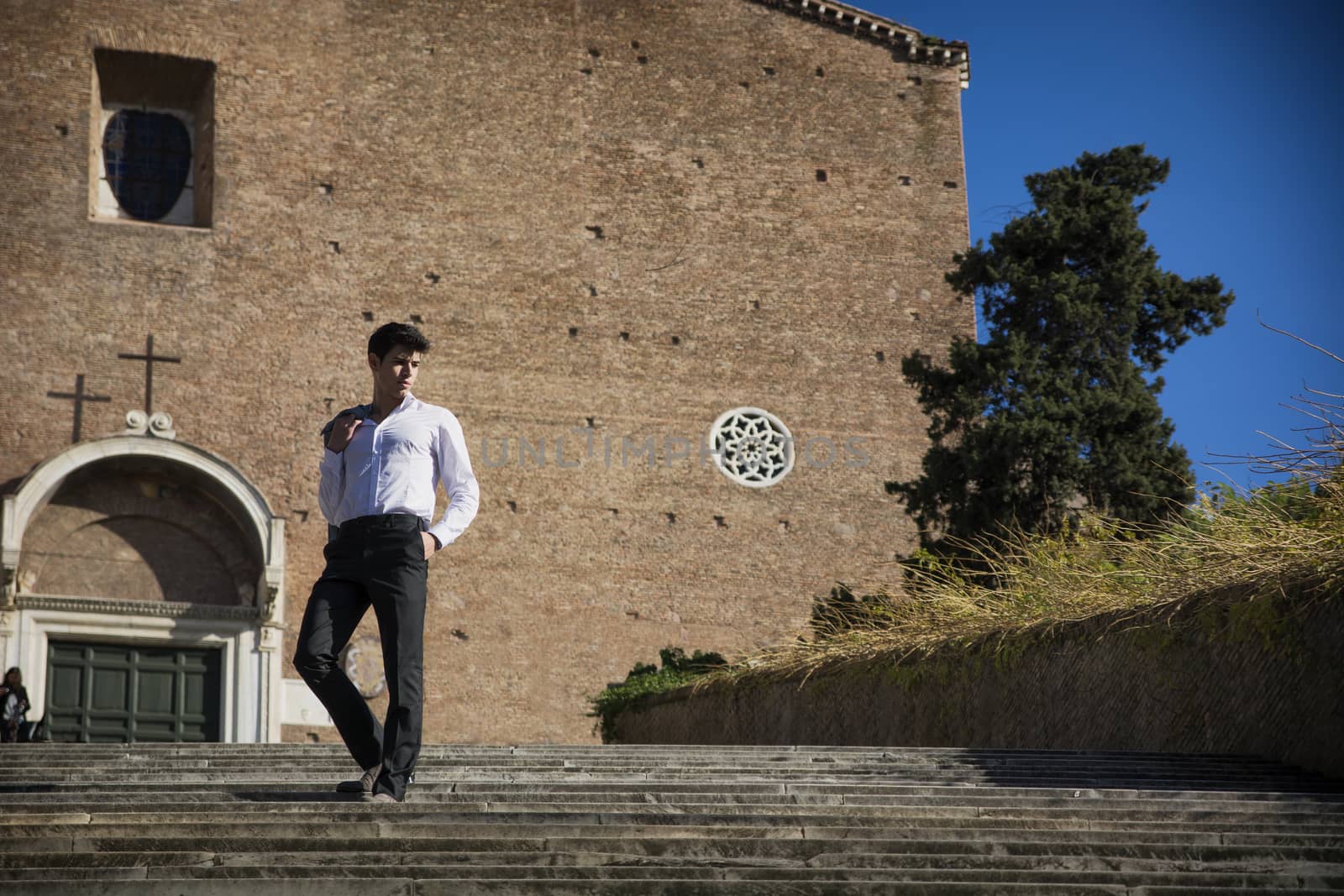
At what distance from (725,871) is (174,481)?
15.1m

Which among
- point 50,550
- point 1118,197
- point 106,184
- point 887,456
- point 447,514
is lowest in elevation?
point 447,514

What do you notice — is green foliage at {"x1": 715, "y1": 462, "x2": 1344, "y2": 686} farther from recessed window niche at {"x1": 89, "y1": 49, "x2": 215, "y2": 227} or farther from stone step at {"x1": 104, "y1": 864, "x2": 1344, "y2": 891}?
recessed window niche at {"x1": 89, "y1": 49, "x2": 215, "y2": 227}

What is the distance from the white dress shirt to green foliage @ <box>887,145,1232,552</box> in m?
9.30

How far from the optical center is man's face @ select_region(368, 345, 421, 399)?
14.4 feet

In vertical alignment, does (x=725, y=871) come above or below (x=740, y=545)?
below

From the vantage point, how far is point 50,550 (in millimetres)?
16594

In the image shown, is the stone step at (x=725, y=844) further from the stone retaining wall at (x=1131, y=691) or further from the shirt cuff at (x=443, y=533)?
the stone retaining wall at (x=1131, y=691)

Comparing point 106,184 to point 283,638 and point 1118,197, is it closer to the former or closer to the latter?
point 283,638

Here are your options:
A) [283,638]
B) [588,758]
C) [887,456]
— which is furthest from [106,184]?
[588,758]

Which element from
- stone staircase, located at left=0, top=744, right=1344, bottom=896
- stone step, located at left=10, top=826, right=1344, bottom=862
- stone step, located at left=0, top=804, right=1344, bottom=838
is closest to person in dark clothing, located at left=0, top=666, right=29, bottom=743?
stone staircase, located at left=0, top=744, right=1344, bottom=896

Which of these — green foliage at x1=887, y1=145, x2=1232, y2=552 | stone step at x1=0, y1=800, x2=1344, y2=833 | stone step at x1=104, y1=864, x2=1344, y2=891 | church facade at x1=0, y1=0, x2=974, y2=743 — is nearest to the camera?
stone step at x1=104, y1=864, x2=1344, y2=891

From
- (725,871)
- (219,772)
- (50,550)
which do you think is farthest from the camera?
(50,550)

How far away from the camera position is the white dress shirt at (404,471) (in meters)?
4.26

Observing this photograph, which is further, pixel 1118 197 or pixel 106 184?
pixel 106 184
